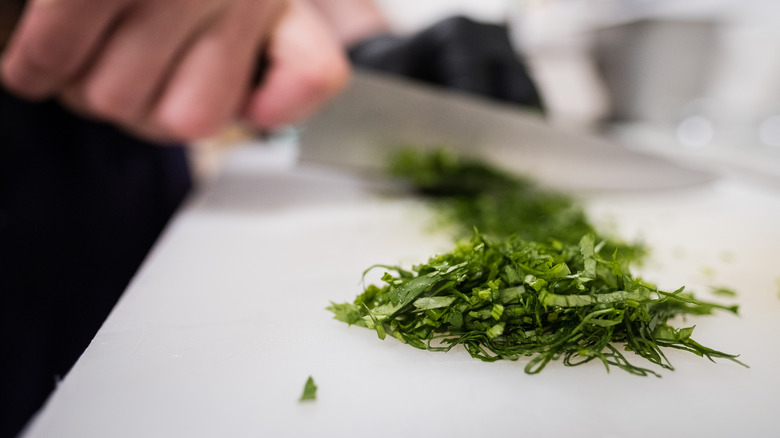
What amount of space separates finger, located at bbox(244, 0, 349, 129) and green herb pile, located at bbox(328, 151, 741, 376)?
3.07 ft

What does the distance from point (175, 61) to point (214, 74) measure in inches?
4.3

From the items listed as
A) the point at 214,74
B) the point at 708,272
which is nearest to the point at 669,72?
the point at 708,272

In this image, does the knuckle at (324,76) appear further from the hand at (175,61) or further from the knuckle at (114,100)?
the knuckle at (114,100)

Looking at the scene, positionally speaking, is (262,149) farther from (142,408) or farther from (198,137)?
(142,408)

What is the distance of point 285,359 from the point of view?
0.72 m

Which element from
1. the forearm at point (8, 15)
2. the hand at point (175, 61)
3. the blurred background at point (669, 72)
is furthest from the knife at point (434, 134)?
the forearm at point (8, 15)

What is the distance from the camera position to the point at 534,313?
2.32ft

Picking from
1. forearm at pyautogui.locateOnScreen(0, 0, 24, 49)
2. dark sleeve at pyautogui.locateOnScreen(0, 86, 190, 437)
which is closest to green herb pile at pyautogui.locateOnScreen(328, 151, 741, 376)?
dark sleeve at pyautogui.locateOnScreen(0, 86, 190, 437)

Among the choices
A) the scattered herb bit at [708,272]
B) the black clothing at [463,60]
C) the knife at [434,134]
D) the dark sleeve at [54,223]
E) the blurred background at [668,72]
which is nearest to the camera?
the scattered herb bit at [708,272]

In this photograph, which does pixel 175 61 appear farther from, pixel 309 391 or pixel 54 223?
pixel 309 391

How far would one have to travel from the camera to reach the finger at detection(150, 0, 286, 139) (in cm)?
138

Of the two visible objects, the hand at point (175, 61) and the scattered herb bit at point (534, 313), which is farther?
the hand at point (175, 61)

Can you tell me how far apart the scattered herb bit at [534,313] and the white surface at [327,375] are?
26 mm

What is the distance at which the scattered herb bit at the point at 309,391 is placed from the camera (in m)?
0.64
